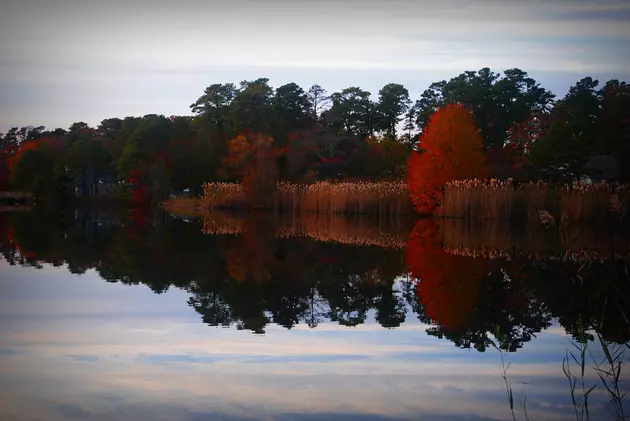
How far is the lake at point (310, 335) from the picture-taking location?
15.3ft

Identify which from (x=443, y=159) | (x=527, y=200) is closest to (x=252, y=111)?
(x=443, y=159)

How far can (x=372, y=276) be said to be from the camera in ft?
36.3

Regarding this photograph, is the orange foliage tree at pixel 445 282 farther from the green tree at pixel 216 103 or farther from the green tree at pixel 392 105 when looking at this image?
the green tree at pixel 216 103

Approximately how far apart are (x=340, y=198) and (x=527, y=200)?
9605mm

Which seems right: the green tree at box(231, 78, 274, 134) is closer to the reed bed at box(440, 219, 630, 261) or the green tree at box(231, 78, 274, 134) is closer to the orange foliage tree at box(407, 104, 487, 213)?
the orange foliage tree at box(407, 104, 487, 213)

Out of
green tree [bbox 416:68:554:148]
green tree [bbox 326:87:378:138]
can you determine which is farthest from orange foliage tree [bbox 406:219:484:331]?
green tree [bbox 326:87:378:138]

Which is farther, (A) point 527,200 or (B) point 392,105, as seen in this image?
(B) point 392,105

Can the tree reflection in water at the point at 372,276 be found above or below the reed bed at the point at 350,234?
above

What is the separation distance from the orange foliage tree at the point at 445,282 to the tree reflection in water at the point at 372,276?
0.05ft

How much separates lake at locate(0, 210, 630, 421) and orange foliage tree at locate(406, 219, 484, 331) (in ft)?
0.12

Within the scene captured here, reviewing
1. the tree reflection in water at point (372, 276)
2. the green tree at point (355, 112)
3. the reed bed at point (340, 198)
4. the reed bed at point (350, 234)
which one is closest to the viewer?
the tree reflection in water at point (372, 276)

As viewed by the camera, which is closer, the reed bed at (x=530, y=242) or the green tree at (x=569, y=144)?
the reed bed at (x=530, y=242)

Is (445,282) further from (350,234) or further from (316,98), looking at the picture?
(316,98)

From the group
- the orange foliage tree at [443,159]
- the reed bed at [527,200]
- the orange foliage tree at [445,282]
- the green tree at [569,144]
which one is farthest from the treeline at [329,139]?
the orange foliage tree at [445,282]
